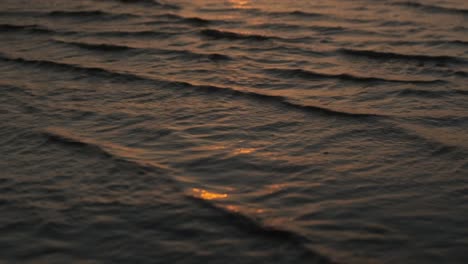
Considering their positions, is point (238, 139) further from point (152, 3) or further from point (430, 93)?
point (152, 3)

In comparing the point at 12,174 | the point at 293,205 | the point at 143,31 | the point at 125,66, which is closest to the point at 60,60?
the point at 125,66

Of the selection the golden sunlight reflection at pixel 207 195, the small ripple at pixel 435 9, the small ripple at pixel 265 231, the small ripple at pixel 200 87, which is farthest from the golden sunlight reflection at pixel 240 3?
the small ripple at pixel 265 231

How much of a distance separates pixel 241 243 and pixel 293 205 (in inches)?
23.0

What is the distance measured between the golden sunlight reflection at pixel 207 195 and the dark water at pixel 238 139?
0.01m

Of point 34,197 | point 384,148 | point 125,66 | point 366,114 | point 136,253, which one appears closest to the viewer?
point 136,253

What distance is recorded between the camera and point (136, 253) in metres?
4.10

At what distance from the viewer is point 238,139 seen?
5.85 metres

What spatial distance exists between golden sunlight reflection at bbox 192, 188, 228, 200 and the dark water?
0.6 inches

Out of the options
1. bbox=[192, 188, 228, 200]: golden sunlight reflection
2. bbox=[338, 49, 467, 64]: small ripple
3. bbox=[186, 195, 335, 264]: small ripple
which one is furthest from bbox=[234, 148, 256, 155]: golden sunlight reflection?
bbox=[338, 49, 467, 64]: small ripple

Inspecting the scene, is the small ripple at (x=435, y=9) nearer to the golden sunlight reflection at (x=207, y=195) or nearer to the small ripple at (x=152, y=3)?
the small ripple at (x=152, y=3)

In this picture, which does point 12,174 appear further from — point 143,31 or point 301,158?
point 143,31

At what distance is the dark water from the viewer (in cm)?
424

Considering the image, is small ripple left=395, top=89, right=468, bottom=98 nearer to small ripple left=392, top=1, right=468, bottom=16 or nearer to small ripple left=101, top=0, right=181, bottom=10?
small ripple left=392, top=1, right=468, bottom=16

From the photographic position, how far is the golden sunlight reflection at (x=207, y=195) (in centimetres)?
474
